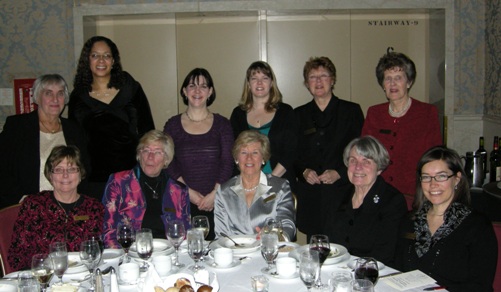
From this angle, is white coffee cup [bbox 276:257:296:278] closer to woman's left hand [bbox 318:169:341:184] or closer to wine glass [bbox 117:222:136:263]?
wine glass [bbox 117:222:136:263]

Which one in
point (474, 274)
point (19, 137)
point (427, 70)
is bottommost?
point (474, 274)

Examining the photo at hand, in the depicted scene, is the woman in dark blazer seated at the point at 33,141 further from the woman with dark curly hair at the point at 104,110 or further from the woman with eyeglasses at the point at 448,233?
the woman with eyeglasses at the point at 448,233

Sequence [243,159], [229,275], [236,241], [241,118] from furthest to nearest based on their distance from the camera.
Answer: [241,118] < [243,159] < [236,241] < [229,275]

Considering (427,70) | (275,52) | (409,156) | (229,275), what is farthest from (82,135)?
(427,70)

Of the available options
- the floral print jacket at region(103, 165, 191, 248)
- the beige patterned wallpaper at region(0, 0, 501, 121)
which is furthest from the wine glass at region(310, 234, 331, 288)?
the beige patterned wallpaper at region(0, 0, 501, 121)

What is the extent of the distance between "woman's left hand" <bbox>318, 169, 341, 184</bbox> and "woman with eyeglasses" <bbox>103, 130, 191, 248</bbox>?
1031 millimetres

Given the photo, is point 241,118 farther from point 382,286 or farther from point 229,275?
point 382,286

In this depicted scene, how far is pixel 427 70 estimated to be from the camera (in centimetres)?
571

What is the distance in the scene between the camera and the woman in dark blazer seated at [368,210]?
2.83m

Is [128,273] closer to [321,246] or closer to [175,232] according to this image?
[175,232]

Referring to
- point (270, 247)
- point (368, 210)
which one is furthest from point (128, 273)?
point (368, 210)

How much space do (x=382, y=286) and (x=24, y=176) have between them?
2503 millimetres

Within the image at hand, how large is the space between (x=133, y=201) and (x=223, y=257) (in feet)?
3.37

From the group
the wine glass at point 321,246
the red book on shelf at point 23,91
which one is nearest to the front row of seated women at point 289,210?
the wine glass at point 321,246
